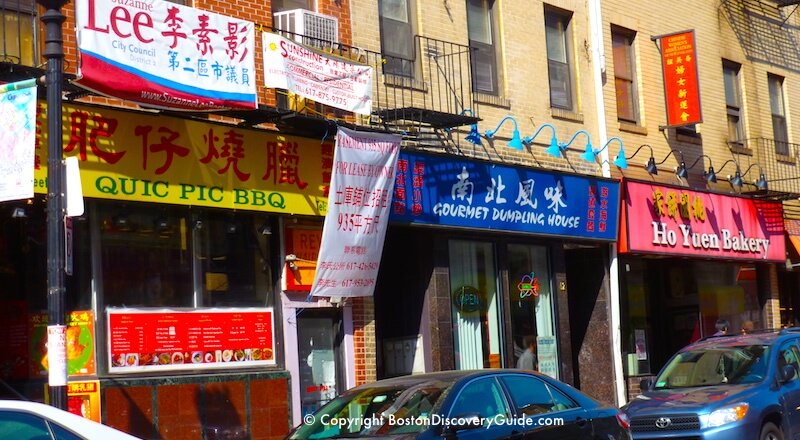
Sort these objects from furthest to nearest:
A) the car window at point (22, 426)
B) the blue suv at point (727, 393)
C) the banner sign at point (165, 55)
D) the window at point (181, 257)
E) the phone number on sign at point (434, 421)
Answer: the window at point (181, 257) < the blue suv at point (727, 393) < the banner sign at point (165, 55) < the phone number on sign at point (434, 421) < the car window at point (22, 426)

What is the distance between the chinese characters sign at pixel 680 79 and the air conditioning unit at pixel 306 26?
27.7ft

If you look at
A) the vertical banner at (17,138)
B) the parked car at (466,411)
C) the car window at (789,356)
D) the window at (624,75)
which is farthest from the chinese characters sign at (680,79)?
the vertical banner at (17,138)

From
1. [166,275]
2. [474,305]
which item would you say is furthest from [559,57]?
[166,275]

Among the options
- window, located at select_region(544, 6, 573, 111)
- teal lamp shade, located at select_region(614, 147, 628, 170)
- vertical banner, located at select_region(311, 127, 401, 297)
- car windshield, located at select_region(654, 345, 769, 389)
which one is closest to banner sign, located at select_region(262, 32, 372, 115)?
vertical banner, located at select_region(311, 127, 401, 297)

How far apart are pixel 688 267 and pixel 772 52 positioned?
554 cm

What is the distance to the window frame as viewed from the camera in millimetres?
19469

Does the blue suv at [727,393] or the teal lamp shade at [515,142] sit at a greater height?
the teal lamp shade at [515,142]

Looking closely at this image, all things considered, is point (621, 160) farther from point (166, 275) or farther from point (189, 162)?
point (166, 275)

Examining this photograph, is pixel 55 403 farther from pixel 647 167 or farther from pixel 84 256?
pixel 647 167

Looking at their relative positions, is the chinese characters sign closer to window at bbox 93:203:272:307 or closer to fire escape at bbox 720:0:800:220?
fire escape at bbox 720:0:800:220

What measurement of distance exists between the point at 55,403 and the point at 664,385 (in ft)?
24.9

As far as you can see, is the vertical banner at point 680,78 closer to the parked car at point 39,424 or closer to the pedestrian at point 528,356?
the pedestrian at point 528,356

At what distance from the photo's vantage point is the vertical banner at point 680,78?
2103cm

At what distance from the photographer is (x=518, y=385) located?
10102 mm
